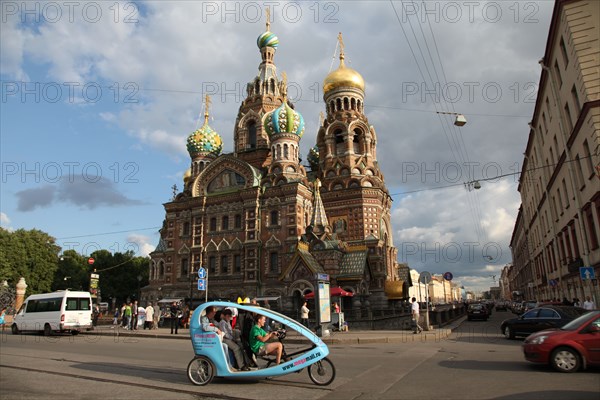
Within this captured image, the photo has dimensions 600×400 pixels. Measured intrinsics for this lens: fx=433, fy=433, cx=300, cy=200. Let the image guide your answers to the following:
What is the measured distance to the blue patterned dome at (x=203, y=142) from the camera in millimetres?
44844

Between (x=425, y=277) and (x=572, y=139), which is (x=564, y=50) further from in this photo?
(x=425, y=277)

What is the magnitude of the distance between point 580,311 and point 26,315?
25051 mm

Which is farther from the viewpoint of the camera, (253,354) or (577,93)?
(577,93)

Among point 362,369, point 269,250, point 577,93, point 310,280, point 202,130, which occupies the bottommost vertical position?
point 362,369

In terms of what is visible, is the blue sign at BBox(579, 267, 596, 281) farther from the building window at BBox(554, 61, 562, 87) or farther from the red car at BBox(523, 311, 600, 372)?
the red car at BBox(523, 311, 600, 372)

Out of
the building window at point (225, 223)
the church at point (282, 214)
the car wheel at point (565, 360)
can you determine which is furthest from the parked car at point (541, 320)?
the building window at point (225, 223)

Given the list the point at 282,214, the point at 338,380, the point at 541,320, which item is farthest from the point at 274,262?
the point at 338,380

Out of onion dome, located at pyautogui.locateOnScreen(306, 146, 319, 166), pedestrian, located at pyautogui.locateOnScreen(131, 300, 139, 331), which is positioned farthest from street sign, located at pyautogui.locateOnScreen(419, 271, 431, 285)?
onion dome, located at pyautogui.locateOnScreen(306, 146, 319, 166)

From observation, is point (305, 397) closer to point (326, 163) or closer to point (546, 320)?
point (546, 320)

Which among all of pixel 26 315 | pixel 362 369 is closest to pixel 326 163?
pixel 26 315

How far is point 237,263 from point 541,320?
26695mm

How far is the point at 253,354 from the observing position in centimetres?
832

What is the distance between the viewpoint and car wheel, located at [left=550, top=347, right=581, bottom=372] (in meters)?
8.94

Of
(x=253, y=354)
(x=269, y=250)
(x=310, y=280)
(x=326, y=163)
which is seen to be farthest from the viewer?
(x=326, y=163)
